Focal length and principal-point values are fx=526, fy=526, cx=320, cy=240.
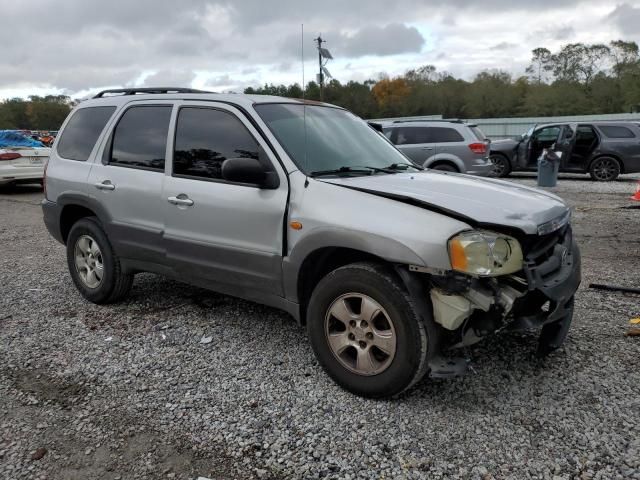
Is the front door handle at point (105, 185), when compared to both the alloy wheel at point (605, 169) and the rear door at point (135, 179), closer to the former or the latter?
the rear door at point (135, 179)

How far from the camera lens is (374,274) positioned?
3.02m

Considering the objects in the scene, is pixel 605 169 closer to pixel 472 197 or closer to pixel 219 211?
pixel 472 197

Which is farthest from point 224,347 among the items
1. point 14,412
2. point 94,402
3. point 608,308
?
point 608,308

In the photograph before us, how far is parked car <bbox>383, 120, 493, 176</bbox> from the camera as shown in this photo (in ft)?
38.7

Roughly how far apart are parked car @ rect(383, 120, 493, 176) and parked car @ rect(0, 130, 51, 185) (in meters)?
9.09

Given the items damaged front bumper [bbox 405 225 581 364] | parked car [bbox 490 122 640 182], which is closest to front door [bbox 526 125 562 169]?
parked car [bbox 490 122 640 182]

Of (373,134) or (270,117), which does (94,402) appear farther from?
(373,134)

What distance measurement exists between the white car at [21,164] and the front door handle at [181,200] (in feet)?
34.7

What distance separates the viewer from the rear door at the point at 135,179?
4.29 m

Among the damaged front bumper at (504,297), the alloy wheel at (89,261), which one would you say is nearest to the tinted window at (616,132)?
the damaged front bumper at (504,297)

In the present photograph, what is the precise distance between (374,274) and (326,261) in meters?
0.52

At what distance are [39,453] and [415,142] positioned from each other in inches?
425

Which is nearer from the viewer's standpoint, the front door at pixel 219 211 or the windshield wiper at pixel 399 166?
the front door at pixel 219 211

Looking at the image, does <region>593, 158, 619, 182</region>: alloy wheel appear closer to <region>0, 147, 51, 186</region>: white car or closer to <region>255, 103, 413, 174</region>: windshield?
<region>255, 103, 413, 174</region>: windshield
